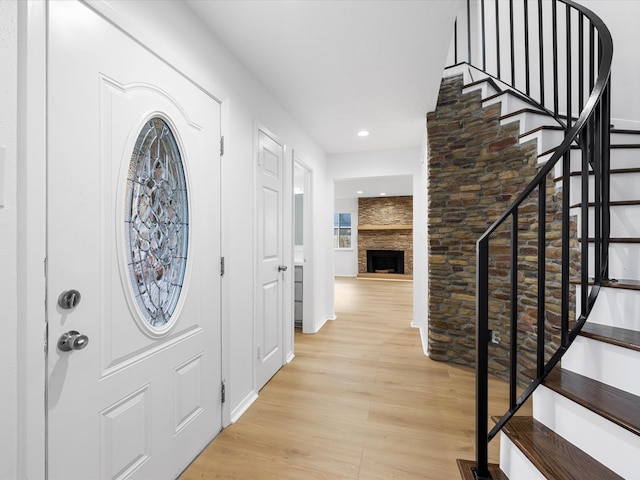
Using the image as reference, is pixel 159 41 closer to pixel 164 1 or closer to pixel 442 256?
pixel 164 1

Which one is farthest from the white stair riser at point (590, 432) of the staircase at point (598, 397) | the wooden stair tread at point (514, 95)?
the wooden stair tread at point (514, 95)

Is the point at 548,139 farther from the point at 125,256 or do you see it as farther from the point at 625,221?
the point at 125,256

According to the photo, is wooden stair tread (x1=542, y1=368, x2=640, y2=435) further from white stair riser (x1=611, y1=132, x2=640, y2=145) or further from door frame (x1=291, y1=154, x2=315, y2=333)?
door frame (x1=291, y1=154, x2=315, y2=333)

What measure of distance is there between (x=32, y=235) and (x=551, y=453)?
1874mm

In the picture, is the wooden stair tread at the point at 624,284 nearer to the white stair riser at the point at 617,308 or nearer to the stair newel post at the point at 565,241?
the white stair riser at the point at 617,308

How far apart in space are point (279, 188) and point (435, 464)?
7.16 feet

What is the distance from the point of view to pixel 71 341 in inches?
39.1

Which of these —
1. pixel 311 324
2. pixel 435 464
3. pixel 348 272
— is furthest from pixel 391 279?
pixel 435 464

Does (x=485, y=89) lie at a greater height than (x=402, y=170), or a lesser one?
greater

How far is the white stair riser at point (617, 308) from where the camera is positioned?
1337 millimetres

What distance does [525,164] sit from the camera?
2373 mm

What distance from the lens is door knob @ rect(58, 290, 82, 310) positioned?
98cm

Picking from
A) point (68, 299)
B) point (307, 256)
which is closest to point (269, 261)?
point (307, 256)

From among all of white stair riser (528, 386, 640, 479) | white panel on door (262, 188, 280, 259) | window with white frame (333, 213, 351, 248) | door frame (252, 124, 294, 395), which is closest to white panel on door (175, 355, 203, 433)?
white panel on door (262, 188, 280, 259)
